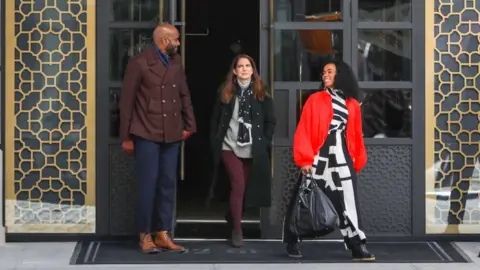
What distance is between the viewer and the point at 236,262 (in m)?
9.48

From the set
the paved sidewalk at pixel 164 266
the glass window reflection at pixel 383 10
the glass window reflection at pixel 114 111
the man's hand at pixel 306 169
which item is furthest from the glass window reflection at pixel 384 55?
the glass window reflection at pixel 114 111

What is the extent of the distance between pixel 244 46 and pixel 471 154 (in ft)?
15.3

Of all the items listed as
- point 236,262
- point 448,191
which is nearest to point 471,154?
point 448,191

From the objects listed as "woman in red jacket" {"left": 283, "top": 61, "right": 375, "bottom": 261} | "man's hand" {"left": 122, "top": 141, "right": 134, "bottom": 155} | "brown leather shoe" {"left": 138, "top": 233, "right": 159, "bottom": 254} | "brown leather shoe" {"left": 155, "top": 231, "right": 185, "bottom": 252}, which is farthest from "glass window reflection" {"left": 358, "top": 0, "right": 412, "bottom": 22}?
"brown leather shoe" {"left": 138, "top": 233, "right": 159, "bottom": 254}

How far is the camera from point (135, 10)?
10.3 m

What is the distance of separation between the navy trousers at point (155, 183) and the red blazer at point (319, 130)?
1.20m

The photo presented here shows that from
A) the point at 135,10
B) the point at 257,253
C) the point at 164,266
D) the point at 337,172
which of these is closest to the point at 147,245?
the point at 164,266

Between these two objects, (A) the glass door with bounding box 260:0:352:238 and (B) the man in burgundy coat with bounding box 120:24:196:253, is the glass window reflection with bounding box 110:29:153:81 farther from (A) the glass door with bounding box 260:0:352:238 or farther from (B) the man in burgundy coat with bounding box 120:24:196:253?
(A) the glass door with bounding box 260:0:352:238

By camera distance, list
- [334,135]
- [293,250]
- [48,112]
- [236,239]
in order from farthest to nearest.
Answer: [48,112] → [236,239] → [293,250] → [334,135]

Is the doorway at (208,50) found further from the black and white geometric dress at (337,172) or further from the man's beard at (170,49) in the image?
the black and white geometric dress at (337,172)

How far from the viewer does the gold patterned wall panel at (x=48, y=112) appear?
33.4 ft

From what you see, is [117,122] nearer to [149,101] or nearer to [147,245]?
[149,101]

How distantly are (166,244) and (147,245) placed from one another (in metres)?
0.18

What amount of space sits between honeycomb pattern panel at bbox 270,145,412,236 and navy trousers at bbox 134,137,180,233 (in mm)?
1043
